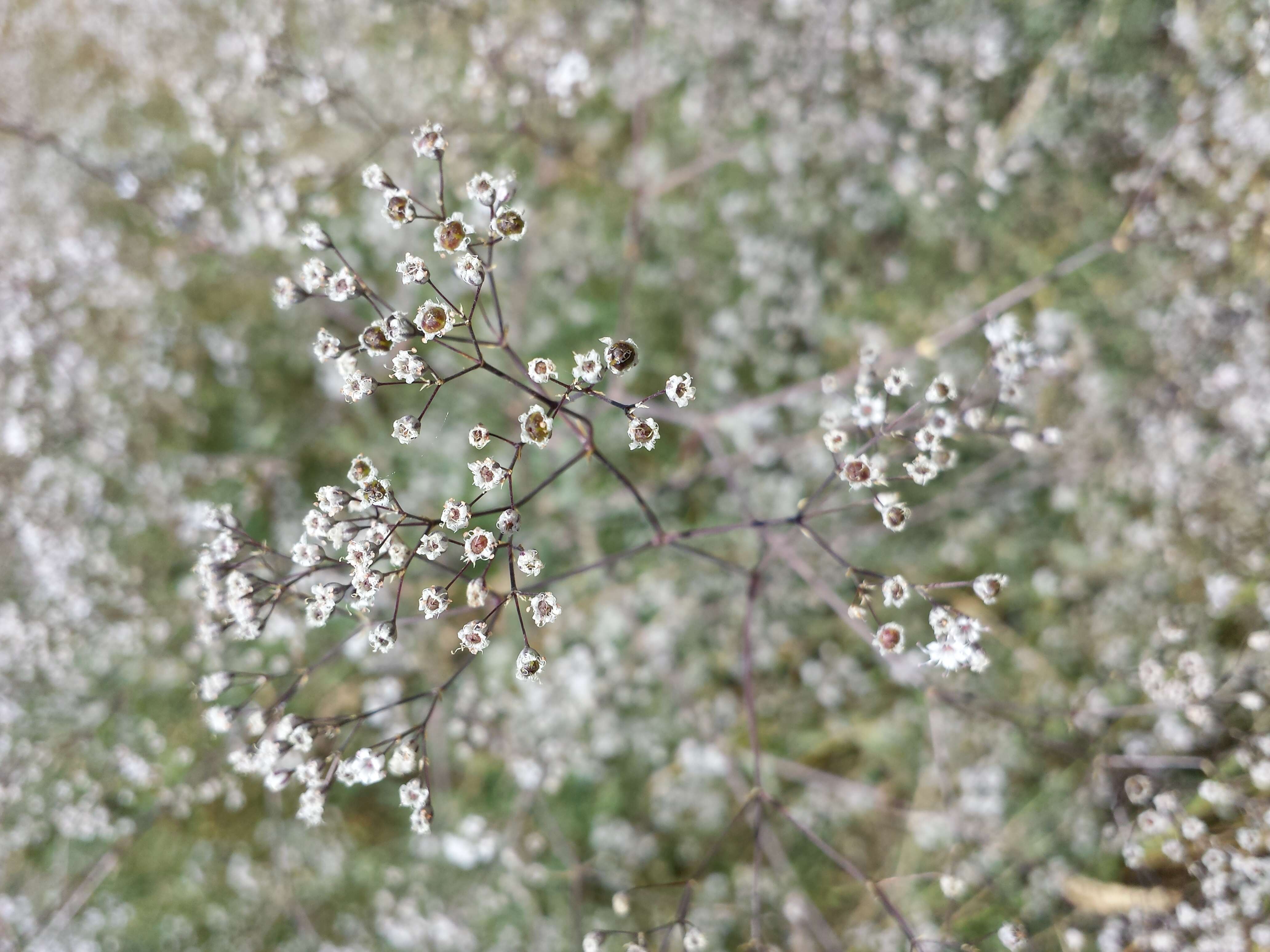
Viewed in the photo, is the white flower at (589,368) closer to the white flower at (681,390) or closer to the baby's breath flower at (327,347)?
the white flower at (681,390)

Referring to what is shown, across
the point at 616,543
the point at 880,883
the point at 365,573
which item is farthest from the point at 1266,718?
the point at 365,573

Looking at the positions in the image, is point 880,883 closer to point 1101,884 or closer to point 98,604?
point 1101,884

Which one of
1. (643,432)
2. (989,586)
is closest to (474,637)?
(643,432)

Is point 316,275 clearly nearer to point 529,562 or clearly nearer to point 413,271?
point 413,271

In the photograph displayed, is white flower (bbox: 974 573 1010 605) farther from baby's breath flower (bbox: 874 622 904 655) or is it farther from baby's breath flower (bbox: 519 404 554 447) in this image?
baby's breath flower (bbox: 519 404 554 447)

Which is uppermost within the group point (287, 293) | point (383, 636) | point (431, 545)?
point (287, 293)

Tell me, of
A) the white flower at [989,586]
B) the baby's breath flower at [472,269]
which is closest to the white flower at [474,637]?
the baby's breath flower at [472,269]
